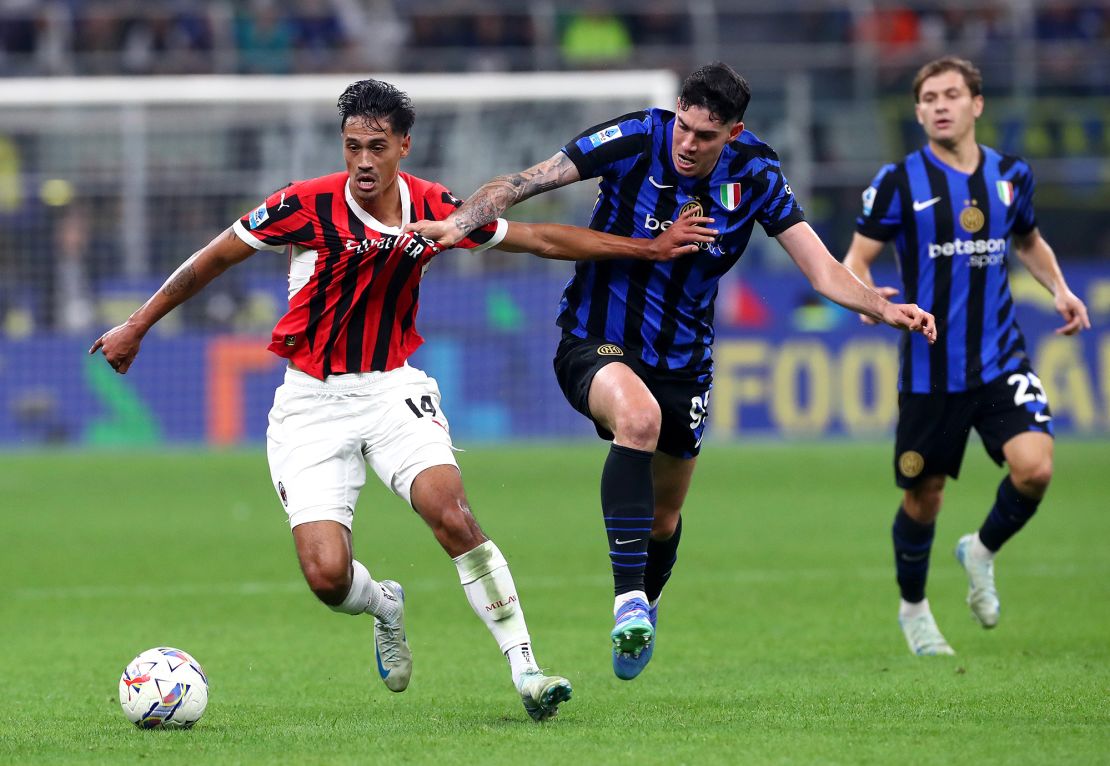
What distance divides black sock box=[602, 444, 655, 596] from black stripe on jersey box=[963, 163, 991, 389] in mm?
2257

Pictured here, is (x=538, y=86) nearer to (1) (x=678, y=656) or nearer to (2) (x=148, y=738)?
(1) (x=678, y=656)

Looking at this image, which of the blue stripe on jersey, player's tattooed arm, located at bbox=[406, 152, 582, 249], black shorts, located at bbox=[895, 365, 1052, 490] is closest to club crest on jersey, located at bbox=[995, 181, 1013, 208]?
the blue stripe on jersey

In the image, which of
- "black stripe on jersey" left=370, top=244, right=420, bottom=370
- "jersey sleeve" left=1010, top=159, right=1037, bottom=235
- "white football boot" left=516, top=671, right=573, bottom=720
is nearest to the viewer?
"white football boot" left=516, top=671, right=573, bottom=720

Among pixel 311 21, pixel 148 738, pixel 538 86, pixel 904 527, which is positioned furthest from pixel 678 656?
pixel 311 21

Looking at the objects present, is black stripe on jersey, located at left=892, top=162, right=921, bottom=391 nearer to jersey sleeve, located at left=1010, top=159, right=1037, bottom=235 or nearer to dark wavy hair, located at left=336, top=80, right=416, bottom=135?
jersey sleeve, located at left=1010, top=159, right=1037, bottom=235

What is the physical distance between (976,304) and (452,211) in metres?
2.74

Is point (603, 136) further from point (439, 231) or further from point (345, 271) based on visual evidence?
point (345, 271)

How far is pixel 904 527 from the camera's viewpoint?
8102 mm

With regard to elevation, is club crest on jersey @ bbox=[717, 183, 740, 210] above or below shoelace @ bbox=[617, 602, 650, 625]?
above

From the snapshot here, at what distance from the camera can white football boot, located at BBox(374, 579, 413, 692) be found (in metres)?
6.59

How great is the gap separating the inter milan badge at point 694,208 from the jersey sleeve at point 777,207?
0.79 ft

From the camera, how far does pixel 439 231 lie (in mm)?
5934

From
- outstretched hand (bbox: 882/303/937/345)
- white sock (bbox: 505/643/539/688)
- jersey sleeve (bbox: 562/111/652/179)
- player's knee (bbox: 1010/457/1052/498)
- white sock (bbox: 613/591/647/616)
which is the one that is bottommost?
white sock (bbox: 505/643/539/688)

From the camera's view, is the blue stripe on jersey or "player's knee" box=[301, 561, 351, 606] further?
the blue stripe on jersey
